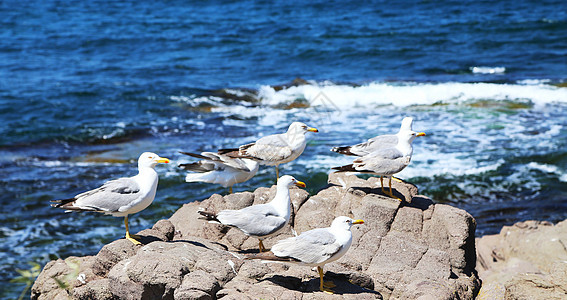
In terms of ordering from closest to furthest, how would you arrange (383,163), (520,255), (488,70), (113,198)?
1. (113,198)
2. (383,163)
3. (520,255)
4. (488,70)

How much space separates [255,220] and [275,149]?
2086mm

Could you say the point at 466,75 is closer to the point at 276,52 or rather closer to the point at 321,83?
the point at 321,83

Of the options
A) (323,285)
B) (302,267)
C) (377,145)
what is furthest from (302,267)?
(377,145)

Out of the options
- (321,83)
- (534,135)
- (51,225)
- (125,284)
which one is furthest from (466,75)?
(125,284)

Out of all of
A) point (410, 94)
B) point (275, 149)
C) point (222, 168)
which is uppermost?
point (275, 149)

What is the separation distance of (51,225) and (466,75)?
1741 cm

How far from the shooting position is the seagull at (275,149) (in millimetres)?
8508

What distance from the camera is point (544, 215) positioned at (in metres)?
11.7

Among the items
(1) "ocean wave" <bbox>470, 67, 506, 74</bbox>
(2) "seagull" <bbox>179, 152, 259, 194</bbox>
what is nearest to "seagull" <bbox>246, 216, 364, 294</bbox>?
(2) "seagull" <bbox>179, 152, 259, 194</bbox>

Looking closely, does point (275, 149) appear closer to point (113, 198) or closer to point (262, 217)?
point (262, 217)

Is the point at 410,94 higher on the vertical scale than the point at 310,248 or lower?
lower

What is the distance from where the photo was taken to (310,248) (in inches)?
228

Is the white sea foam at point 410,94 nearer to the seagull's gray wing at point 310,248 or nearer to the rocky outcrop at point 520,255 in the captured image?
the rocky outcrop at point 520,255

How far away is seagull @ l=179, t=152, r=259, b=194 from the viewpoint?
8.48m
